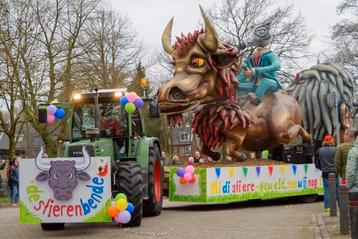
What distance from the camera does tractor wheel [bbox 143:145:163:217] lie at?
45.3ft

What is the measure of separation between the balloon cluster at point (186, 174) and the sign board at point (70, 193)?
446 cm

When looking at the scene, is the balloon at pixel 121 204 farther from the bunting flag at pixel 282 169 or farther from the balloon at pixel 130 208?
the bunting flag at pixel 282 169

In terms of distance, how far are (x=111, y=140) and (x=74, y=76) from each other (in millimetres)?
17594

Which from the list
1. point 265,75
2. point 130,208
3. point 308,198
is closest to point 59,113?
point 130,208

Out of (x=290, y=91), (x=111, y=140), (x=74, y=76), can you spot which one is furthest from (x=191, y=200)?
(x=74, y=76)

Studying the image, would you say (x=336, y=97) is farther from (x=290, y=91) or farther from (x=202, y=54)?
(x=202, y=54)

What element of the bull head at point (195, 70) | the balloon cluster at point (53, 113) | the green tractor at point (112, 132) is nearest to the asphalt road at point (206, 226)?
the green tractor at point (112, 132)

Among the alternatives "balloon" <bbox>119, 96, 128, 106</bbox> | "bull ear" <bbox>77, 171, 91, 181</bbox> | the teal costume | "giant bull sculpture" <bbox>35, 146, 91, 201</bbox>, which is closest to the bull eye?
the teal costume

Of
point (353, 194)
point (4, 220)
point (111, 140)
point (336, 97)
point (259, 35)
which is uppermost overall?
Result: point (259, 35)

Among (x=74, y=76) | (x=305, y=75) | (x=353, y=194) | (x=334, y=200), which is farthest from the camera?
(x=74, y=76)

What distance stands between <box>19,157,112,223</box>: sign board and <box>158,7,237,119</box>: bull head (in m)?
4.38

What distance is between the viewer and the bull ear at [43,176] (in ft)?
36.8

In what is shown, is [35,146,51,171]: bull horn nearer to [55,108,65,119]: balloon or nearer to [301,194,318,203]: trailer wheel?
[55,108,65,119]: balloon

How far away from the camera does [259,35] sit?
18.2m
